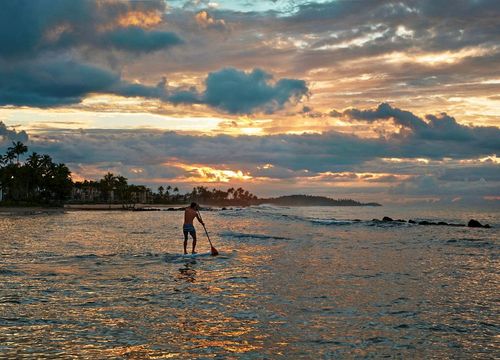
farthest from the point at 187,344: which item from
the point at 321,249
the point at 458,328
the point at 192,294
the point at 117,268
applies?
the point at 321,249

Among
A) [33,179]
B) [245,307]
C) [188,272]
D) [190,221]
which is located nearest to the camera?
[245,307]

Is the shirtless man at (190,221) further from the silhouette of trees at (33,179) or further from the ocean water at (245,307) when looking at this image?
the silhouette of trees at (33,179)

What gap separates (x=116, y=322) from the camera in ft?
33.1

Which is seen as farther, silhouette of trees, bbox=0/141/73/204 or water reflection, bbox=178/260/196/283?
silhouette of trees, bbox=0/141/73/204

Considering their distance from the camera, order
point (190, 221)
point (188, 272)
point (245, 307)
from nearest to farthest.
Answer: point (245, 307) < point (188, 272) < point (190, 221)

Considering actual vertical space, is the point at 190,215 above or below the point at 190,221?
above

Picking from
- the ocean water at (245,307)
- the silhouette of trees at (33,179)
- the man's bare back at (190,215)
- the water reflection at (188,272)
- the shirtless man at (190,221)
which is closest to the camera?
the ocean water at (245,307)

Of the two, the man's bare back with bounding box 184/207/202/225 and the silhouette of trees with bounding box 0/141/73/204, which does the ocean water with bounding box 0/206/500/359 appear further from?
the silhouette of trees with bounding box 0/141/73/204

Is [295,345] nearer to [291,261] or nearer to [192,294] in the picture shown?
[192,294]

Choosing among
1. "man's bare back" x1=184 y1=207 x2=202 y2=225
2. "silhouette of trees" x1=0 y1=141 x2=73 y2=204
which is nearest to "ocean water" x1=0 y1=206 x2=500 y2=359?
"man's bare back" x1=184 y1=207 x2=202 y2=225

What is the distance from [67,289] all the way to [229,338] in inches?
278

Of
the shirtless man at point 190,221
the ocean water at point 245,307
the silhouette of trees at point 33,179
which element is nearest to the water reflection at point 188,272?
the ocean water at point 245,307

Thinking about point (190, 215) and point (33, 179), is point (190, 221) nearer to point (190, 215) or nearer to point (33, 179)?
point (190, 215)

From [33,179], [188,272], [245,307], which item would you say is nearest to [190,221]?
[188,272]
